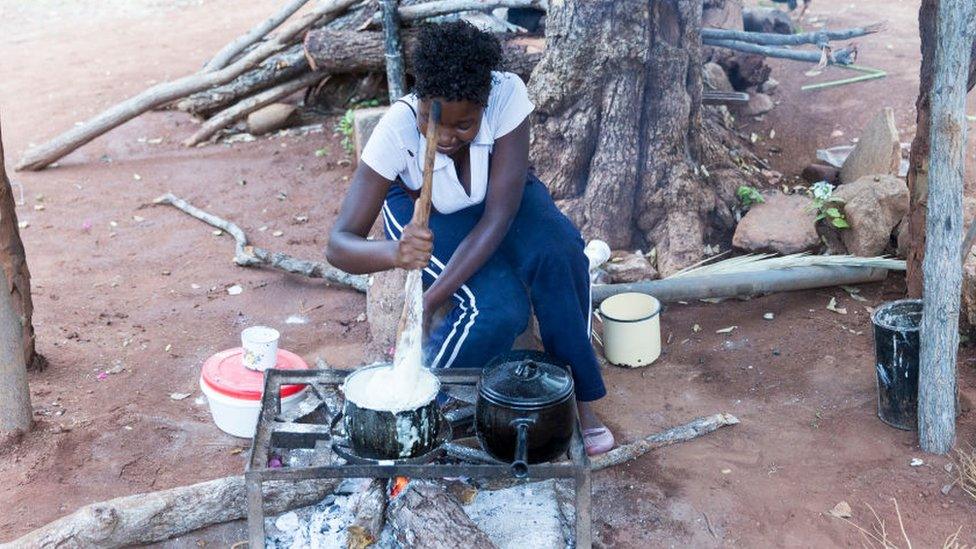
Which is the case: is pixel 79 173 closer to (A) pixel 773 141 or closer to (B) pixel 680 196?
(B) pixel 680 196

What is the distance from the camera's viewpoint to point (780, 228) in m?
4.66

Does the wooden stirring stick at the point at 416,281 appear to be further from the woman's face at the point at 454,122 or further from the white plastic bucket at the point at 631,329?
the white plastic bucket at the point at 631,329

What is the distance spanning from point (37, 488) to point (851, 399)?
2845 millimetres

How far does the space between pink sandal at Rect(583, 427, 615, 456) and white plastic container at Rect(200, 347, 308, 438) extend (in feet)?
3.20

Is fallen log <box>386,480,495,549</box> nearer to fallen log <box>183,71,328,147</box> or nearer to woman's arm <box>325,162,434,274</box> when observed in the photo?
woman's arm <box>325,162,434,274</box>

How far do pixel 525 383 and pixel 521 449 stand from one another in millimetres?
199

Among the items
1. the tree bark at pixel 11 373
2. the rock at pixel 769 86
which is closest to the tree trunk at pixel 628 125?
the rock at pixel 769 86

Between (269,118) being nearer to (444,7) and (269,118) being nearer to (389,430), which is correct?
(444,7)

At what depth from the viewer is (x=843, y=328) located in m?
4.08

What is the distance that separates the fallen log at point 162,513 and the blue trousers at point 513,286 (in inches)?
24.3

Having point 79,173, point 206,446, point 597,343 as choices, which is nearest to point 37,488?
point 206,446

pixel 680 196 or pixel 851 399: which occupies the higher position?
pixel 680 196

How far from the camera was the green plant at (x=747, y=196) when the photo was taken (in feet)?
16.3

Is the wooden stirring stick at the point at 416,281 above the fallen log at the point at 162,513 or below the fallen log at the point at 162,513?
above
